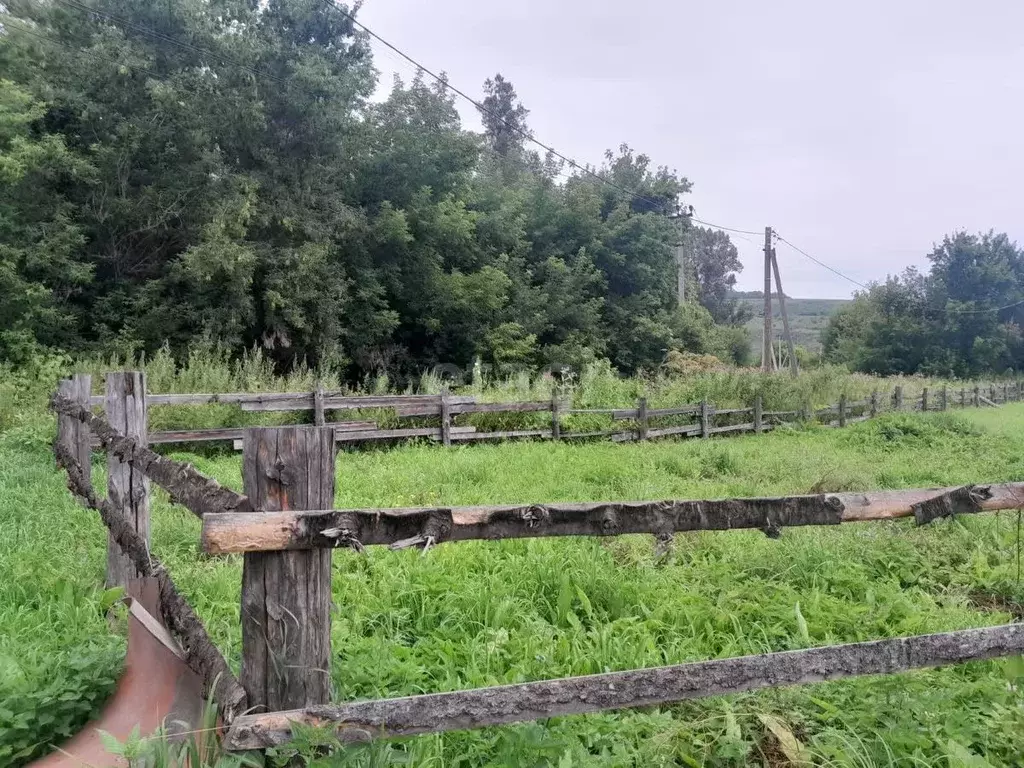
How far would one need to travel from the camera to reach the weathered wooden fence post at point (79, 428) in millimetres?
4945

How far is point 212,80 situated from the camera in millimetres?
19250

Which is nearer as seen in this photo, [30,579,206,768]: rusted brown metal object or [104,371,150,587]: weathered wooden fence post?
[30,579,206,768]: rusted brown metal object

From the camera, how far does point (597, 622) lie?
138 inches

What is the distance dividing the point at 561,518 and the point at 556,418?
1125cm

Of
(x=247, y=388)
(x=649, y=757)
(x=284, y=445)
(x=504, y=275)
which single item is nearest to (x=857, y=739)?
(x=649, y=757)

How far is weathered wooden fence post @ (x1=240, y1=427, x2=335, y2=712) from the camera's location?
175 cm

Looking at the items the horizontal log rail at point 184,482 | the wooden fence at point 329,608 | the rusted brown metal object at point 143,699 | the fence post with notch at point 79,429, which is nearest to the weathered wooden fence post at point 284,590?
the wooden fence at point 329,608

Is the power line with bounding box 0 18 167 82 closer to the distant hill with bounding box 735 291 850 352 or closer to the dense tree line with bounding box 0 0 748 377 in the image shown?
the dense tree line with bounding box 0 0 748 377

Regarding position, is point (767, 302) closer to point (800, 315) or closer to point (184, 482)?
point (184, 482)

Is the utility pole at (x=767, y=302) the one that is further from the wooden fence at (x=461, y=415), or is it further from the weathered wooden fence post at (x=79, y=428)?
the weathered wooden fence post at (x=79, y=428)

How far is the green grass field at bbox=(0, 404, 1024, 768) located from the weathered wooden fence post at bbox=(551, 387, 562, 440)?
6074 mm

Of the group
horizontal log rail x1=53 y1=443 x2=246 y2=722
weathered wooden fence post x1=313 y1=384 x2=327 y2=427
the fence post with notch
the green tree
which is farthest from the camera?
the green tree

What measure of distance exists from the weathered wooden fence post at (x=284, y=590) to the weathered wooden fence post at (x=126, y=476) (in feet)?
6.60

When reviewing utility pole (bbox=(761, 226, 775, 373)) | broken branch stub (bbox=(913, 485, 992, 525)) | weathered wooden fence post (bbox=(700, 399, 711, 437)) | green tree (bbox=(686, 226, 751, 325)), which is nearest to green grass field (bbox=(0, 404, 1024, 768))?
broken branch stub (bbox=(913, 485, 992, 525))
